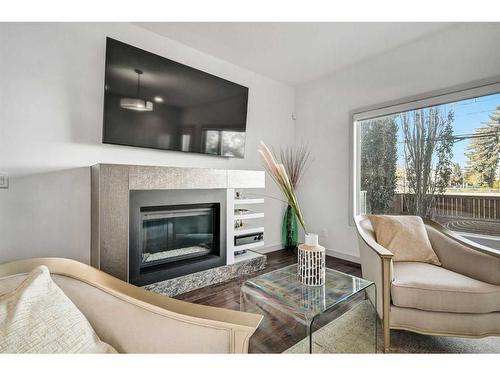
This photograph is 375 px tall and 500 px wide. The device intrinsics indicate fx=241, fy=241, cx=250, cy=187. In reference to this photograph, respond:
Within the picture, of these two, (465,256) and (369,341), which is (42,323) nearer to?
(369,341)

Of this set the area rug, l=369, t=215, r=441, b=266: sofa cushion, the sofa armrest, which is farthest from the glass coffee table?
the sofa armrest

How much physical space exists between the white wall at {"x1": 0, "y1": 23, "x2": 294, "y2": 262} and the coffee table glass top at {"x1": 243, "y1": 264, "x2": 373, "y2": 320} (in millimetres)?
1631

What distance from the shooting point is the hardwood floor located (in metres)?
1.26

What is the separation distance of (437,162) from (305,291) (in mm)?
2155

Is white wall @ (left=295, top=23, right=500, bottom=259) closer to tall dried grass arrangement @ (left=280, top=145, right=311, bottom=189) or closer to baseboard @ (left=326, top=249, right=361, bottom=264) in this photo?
baseboard @ (left=326, top=249, right=361, bottom=264)

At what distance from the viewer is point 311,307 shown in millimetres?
1155

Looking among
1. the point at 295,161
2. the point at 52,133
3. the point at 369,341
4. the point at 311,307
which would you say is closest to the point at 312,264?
the point at 311,307

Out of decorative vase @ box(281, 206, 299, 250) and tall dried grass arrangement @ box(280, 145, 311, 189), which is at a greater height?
tall dried grass arrangement @ box(280, 145, 311, 189)

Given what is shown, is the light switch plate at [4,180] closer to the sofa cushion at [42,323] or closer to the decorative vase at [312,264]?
the sofa cushion at [42,323]
